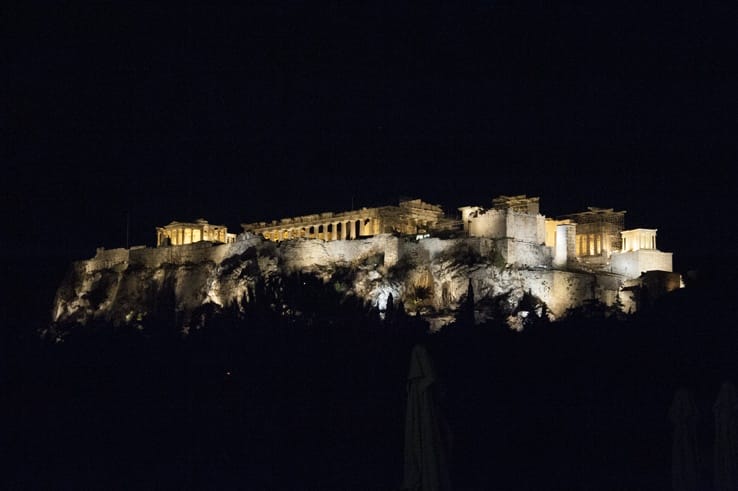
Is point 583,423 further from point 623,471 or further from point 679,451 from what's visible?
point 679,451

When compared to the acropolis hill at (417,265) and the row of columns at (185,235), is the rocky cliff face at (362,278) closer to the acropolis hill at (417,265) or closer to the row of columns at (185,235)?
the acropolis hill at (417,265)

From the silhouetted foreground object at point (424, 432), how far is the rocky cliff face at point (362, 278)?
129 feet

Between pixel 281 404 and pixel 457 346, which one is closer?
pixel 281 404

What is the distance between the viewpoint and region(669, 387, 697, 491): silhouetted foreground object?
59.7 feet

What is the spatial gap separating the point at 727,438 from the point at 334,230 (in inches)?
2302

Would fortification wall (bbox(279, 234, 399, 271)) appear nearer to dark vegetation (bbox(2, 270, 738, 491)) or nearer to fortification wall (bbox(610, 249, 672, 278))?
fortification wall (bbox(610, 249, 672, 278))

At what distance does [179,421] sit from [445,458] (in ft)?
41.5

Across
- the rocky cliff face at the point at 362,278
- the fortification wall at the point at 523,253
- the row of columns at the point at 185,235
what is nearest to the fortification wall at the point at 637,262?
the rocky cliff face at the point at 362,278

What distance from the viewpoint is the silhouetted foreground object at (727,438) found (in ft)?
57.9

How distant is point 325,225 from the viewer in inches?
3004

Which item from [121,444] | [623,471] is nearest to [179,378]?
[121,444]

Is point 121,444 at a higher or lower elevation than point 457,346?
lower

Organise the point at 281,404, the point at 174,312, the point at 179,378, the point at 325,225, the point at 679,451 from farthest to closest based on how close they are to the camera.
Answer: the point at 325,225
the point at 174,312
the point at 179,378
the point at 281,404
the point at 679,451

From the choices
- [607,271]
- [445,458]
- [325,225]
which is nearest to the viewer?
[445,458]
